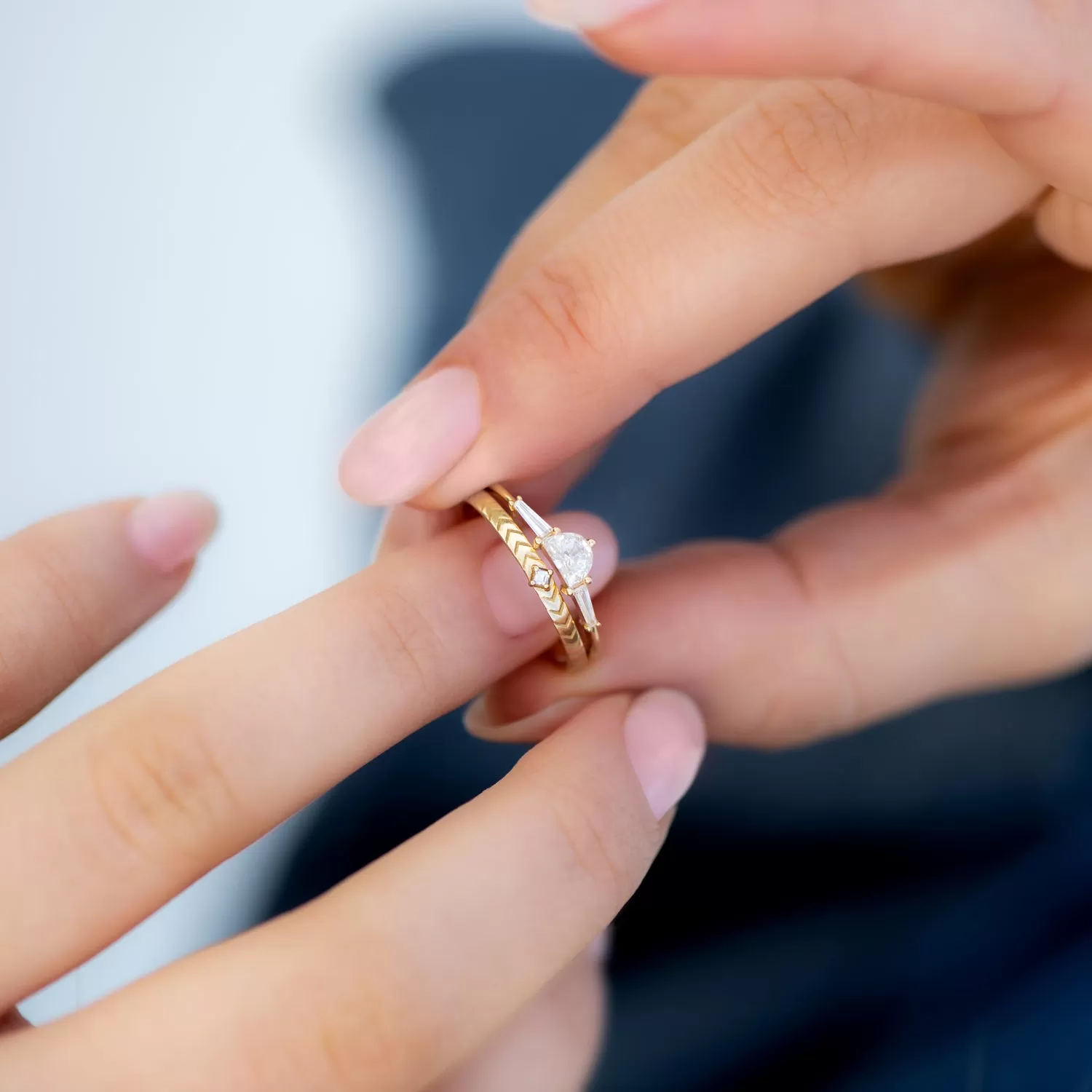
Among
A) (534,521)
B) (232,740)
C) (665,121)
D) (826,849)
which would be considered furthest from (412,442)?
(826,849)

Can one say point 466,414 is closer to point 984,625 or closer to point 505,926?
point 505,926

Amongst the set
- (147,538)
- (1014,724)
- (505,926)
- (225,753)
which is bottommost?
(1014,724)

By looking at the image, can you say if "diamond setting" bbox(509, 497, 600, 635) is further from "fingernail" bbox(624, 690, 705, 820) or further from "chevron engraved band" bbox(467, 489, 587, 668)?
"fingernail" bbox(624, 690, 705, 820)

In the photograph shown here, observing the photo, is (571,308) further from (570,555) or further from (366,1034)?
(366,1034)

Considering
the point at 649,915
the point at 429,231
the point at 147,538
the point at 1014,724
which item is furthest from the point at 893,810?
the point at 429,231

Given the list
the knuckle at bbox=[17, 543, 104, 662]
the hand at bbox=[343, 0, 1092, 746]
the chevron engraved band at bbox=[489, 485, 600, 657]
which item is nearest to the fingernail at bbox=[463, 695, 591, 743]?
the hand at bbox=[343, 0, 1092, 746]

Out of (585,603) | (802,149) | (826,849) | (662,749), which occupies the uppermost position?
(802,149)
